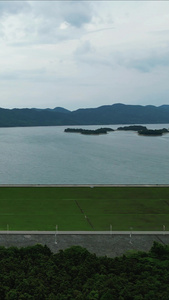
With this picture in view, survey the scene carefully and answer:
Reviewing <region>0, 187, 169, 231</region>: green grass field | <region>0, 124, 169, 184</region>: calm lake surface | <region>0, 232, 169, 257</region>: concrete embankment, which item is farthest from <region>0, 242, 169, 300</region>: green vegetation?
<region>0, 124, 169, 184</region>: calm lake surface

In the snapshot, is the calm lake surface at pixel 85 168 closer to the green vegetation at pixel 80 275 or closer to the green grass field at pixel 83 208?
the green grass field at pixel 83 208

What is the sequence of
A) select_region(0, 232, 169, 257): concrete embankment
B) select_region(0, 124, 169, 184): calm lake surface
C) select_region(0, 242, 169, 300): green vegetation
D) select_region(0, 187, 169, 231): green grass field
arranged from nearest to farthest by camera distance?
1. select_region(0, 242, 169, 300): green vegetation
2. select_region(0, 232, 169, 257): concrete embankment
3. select_region(0, 187, 169, 231): green grass field
4. select_region(0, 124, 169, 184): calm lake surface

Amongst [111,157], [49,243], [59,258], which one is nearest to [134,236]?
[49,243]

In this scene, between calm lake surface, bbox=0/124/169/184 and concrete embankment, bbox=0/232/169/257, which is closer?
concrete embankment, bbox=0/232/169/257

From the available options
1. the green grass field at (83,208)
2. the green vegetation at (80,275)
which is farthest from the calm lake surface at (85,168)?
the green vegetation at (80,275)

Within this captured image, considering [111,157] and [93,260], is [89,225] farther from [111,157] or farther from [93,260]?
[111,157]

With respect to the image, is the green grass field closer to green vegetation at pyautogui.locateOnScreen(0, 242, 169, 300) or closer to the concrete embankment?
the concrete embankment
